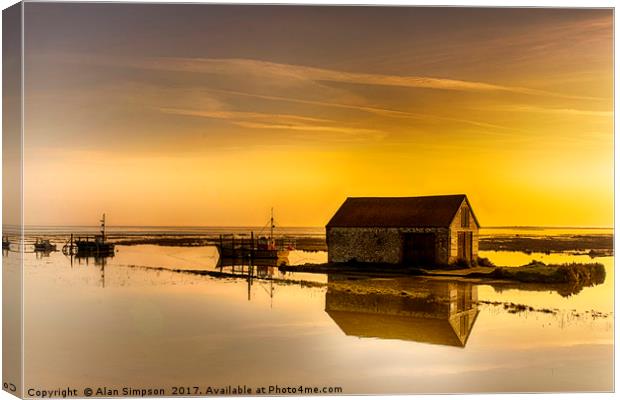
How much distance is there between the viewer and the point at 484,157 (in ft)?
33.9

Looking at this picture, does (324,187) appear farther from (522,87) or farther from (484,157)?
(522,87)

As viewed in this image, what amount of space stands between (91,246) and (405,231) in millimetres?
3447

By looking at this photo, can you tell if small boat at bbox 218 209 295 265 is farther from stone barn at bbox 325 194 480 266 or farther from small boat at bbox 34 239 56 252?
small boat at bbox 34 239 56 252

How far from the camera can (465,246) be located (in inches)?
415

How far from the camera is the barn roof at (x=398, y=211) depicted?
10383 millimetres

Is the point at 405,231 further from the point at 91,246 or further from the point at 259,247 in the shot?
the point at 91,246

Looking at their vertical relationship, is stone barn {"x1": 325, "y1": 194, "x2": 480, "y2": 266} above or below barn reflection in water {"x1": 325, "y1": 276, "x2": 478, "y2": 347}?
above

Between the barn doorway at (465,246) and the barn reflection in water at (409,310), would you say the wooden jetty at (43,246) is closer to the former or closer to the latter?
the barn reflection in water at (409,310)

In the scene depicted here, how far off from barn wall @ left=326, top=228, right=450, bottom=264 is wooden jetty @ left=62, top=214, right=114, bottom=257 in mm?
2419

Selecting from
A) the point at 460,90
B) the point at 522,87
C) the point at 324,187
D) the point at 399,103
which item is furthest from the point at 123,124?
the point at 522,87

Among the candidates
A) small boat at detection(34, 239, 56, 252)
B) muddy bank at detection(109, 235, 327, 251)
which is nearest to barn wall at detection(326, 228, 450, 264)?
muddy bank at detection(109, 235, 327, 251)

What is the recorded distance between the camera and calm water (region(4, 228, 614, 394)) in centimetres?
988

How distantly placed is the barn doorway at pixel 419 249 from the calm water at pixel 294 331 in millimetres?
356

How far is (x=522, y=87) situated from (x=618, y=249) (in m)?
2.05
